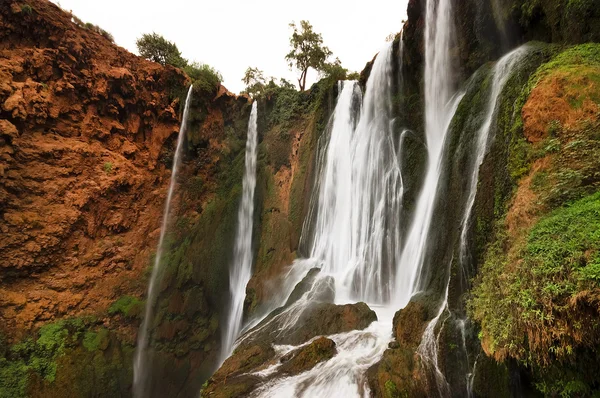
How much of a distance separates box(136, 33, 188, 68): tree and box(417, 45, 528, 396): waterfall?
17.0 metres

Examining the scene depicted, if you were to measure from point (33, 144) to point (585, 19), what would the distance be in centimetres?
1704

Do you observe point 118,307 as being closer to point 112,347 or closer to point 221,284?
point 112,347

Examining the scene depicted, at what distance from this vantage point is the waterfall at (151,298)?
11188 millimetres

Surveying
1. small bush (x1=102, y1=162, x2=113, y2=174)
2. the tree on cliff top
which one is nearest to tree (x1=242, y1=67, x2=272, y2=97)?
the tree on cliff top

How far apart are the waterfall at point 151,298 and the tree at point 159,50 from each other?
348 centimetres

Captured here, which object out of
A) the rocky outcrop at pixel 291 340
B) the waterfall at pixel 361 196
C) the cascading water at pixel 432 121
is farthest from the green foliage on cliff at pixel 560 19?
the rocky outcrop at pixel 291 340

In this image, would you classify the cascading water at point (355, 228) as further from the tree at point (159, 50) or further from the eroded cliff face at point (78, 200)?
the tree at point (159, 50)

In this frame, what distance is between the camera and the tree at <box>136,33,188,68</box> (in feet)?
58.5

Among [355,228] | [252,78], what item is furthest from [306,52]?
[355,228]

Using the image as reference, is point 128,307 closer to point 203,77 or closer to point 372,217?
point 372,217

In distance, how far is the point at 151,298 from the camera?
42.0ft

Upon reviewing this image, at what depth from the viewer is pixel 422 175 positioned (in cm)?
898

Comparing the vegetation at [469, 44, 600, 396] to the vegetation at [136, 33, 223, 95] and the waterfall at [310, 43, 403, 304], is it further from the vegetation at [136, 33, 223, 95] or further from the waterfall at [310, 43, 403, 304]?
the vegetation at [136, 33, 223, 95]

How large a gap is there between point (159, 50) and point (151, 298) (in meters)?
14.7
